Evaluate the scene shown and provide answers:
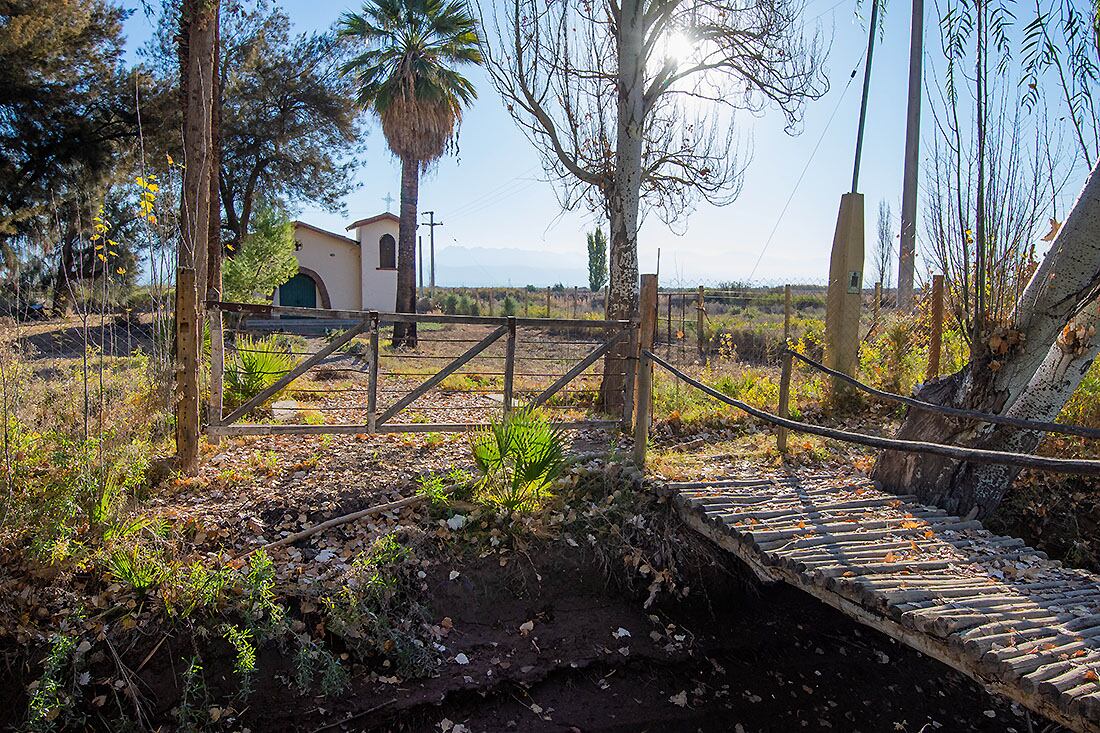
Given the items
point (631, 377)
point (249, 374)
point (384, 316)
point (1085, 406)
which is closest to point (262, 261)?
point (249, 374)

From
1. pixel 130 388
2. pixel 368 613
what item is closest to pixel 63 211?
pixel 130 388

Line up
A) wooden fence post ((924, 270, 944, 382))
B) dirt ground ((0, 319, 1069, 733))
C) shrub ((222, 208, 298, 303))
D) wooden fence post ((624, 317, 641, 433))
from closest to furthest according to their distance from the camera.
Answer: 1. dirt ground ((0, 319, 1069, 733))
2. wooden fence post ((624, 317, 641, 433))
3. wooden fence post ((924, 270, 944, 382))
4. shrub ((222, 208, 298, 303))

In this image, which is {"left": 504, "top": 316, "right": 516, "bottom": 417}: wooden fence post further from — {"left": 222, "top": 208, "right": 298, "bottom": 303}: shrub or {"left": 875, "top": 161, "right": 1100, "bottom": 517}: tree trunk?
{"left": 222, "top": 208, "right": 298, "bottom": 303}: shrub

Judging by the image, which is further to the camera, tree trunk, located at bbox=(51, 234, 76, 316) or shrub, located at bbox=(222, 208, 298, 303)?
shrub, located at bbox=(222, 208, 298, 303)

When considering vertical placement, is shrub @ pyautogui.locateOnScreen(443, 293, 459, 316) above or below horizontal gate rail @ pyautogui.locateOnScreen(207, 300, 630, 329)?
above

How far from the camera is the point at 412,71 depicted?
697 inches

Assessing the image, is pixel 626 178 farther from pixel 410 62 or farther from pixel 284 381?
pixel 410 62

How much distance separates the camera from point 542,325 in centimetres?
684

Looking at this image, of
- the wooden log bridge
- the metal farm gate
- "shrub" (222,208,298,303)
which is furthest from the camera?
"shrub" (222,208,298,303)

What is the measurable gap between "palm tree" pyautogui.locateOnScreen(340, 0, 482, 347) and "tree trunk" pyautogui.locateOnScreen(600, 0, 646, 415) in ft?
33.0

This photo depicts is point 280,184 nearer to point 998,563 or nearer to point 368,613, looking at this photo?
point 368,613

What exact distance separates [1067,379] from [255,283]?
17.0 m

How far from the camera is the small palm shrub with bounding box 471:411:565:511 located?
16.3 ft

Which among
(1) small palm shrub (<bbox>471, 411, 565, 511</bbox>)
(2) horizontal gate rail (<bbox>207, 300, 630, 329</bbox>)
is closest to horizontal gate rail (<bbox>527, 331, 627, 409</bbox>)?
(2) horizontal gate rail (<bbox>207, 300, 630, 329</bbox>)
